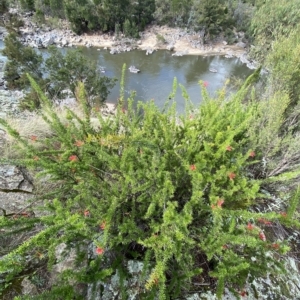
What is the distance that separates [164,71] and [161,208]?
16.9 meters

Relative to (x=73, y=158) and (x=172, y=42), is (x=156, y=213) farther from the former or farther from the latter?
(x=172, y=42)

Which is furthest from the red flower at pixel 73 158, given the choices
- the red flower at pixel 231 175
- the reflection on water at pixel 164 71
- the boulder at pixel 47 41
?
the boulder at pixel 47 41

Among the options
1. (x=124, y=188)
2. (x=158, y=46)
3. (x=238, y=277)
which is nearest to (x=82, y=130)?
(x=124, y=188)

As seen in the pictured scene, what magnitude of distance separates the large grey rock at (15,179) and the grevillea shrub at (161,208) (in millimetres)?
772

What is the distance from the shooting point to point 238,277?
1.92 meters

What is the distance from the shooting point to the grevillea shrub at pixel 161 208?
5.33ft

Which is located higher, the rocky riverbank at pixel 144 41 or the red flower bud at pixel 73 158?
the red flower bud at pixel 73 158

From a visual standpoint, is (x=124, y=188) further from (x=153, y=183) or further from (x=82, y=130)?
(x=82, y=130)

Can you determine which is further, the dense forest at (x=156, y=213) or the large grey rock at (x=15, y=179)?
the large grey rock at (x=15, y=179)

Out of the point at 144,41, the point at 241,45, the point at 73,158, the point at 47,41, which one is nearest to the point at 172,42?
the point at 144,41

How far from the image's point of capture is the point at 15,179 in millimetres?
2801

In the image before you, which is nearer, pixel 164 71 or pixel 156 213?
pixel 156 213

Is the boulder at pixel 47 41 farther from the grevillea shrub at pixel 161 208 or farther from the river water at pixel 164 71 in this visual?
the grevillea shrub at pixel 161 208

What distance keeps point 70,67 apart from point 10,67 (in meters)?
3.94
